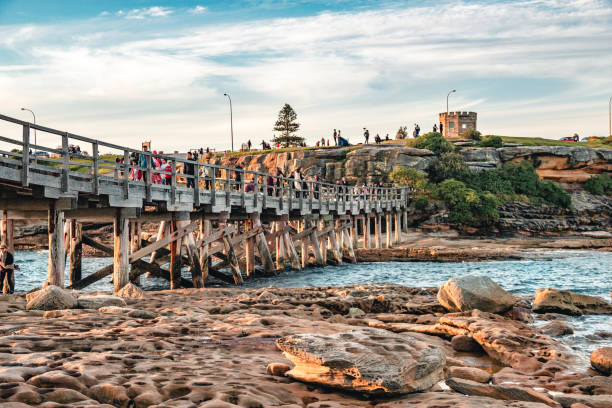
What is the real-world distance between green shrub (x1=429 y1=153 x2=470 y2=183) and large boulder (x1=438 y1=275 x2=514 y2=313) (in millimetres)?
45632

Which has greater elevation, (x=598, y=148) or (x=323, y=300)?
(x=598, y=148)

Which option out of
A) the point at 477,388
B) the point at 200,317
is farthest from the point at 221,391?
the point at 200,317

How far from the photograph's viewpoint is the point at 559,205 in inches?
2227

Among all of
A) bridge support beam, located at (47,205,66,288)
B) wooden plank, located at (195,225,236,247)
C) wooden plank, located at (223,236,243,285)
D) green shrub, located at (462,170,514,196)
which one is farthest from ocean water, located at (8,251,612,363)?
green shrub, located at (462,170,514,196)

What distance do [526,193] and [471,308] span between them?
48.8 metres

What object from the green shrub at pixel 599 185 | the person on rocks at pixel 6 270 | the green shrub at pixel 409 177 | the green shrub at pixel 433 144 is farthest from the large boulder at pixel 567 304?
the green shrub at pixel 599 185

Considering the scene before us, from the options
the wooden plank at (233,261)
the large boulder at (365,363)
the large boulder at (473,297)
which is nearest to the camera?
the large boulder at (365,363)

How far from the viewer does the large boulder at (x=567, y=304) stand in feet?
44.3

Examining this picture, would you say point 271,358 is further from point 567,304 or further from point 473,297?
point 567,304

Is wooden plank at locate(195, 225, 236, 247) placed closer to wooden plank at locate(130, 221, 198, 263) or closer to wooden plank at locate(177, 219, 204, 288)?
wooden plank at locate(177, 219, 204, 288)

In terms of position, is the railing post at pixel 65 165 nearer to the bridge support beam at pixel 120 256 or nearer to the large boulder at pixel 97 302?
the bridge support beam at pixel 120 256

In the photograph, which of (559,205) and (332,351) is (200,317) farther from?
(559,205)

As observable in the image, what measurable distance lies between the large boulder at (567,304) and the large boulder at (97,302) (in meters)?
9.92

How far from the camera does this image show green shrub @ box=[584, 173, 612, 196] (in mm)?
59406
